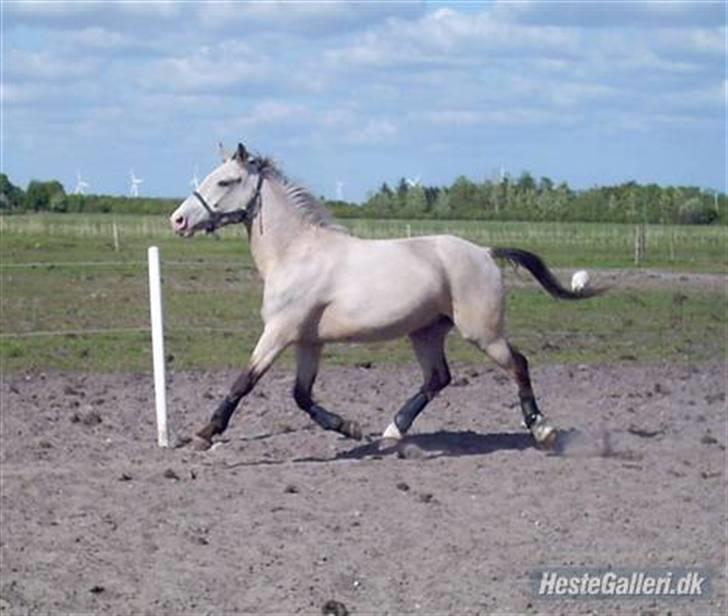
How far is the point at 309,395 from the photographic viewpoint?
1195 centimetres

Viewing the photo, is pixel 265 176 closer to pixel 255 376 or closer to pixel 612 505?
pixel 255 376

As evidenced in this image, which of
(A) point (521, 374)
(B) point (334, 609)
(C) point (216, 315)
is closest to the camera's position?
(B) point (334, 609)

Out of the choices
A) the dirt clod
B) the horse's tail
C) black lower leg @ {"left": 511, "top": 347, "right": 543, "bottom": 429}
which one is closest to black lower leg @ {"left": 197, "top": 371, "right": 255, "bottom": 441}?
black lower leg @ {"left": 511, "top": 347, "right": 543, "bottom": 429}

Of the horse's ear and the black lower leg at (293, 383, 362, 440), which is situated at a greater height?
the horse's ear

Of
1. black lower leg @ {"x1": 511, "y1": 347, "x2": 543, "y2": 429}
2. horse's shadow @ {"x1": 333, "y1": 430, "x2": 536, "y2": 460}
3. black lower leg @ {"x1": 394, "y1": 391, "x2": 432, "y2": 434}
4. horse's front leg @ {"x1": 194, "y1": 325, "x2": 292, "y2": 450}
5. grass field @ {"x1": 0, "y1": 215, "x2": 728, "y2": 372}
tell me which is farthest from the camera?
grass field @ {"x1": 0, "y1": 215, "x2": 728, "y2": 372}

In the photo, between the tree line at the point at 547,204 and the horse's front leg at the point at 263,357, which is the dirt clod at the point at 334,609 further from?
the tree line at the point at 547,204

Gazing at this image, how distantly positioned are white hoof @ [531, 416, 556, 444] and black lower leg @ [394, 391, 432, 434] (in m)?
0.82

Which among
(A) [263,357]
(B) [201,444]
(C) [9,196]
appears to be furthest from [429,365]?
(C) [9,196]

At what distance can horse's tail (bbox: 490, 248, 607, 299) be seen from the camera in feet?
41.0

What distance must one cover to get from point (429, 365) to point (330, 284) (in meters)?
1.08

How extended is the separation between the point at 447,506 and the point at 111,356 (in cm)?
913

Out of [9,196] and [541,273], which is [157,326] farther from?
[9,196]

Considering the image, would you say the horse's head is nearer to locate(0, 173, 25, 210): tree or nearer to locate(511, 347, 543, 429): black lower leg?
locate(511, 347, 543, 429): black lower leg

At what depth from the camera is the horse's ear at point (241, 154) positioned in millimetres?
11828
